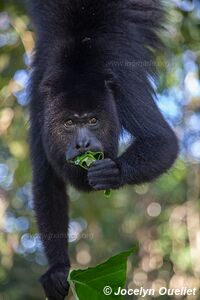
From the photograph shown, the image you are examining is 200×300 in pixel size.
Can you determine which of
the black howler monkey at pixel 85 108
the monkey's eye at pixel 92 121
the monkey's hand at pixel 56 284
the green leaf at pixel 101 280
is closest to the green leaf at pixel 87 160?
the black howler monkey at pixel 85 108

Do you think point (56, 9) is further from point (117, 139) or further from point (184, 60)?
point (184, 60)

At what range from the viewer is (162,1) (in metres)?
4.54

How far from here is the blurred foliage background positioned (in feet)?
17.9

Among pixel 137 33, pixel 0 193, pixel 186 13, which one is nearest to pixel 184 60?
pixel 186 13

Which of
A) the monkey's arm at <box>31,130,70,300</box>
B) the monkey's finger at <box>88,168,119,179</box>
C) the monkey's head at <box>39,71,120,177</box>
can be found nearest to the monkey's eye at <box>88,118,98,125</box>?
the monkey's head at <box>39,71,120,177</box>

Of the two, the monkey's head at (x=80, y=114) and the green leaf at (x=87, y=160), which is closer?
the green leaf at (x=87, y=160)

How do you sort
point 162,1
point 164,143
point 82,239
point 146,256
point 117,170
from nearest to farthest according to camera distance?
point 117,170, point 164,143, point 162,1, point 146,256, point 82,239

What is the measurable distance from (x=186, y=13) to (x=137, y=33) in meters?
0.53

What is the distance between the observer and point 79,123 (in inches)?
146

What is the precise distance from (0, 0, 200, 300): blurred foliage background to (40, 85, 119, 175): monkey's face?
1.26 metres

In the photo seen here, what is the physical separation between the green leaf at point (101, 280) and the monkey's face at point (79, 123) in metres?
1.05

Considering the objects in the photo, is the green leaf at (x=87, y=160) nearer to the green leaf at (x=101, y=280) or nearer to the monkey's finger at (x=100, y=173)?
the monkey's finger at (x=100, y=173)

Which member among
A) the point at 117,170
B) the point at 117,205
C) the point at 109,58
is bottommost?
the point at 117,205

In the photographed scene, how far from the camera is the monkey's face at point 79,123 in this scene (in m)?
3.71
